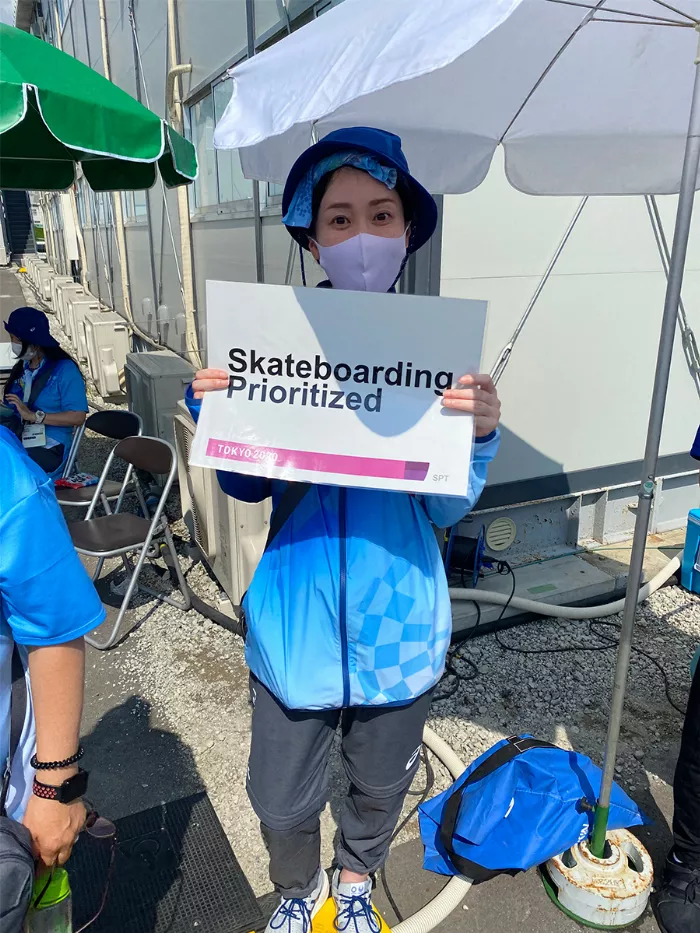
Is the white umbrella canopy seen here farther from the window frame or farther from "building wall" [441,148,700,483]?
the window frame

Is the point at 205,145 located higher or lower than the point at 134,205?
higher

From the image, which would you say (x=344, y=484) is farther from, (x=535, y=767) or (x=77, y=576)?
(x=535, y=767)

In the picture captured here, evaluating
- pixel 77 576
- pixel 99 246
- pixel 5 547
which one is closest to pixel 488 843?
pixel 77 576

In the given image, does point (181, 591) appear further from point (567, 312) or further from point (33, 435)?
point (567, 312)

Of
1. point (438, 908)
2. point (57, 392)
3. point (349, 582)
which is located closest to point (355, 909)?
point (438, 908)

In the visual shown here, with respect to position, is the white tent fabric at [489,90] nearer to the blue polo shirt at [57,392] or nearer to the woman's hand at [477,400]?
the woman's hand at [477,400]

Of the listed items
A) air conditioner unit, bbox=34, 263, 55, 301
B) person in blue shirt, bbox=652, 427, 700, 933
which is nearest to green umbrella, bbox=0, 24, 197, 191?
person in blue shirt, bbox=652, 427, 700, 933

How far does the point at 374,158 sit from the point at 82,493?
3975 millimetres

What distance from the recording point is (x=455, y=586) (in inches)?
154

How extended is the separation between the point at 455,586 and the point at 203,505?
1.65 m

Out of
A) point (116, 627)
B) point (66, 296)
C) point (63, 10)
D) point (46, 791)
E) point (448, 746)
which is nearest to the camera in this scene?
point (46, 791)

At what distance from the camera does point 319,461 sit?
153 centimetres

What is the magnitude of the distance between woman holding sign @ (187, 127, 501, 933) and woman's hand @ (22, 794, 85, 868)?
481 mm

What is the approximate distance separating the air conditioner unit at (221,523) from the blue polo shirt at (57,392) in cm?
121
